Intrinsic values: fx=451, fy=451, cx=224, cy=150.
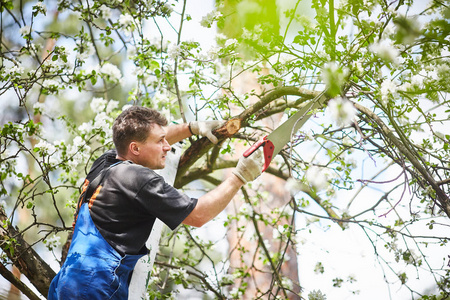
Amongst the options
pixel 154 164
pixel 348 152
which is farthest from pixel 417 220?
pixel 154 164

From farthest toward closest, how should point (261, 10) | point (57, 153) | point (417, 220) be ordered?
point (57, 153) < point (417, 220) < point (261, 10)

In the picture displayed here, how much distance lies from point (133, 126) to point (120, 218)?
0.53 meters

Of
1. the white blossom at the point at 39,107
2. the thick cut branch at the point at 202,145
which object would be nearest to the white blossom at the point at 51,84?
the white blossom at the point at 39,107

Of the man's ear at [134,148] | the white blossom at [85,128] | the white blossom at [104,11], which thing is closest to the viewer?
the man's ear at [134,148]

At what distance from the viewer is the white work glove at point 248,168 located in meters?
2.22

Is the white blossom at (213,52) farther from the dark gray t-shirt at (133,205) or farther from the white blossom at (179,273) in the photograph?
the white blossom at (179,273)

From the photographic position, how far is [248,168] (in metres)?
2.22

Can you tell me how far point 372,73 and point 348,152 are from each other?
1.14m

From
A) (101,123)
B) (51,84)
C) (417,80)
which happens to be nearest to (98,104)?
(101,123)

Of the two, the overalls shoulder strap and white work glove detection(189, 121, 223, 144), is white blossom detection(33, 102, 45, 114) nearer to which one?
white work glove detection(189, 121, 223, 144)

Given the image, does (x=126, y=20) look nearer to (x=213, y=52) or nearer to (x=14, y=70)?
(x=14, y=70)

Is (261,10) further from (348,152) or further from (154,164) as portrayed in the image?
(348,152)

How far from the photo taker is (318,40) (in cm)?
245

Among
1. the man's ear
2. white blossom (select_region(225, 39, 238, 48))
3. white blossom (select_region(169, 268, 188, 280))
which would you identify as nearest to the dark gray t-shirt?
the man's ear
